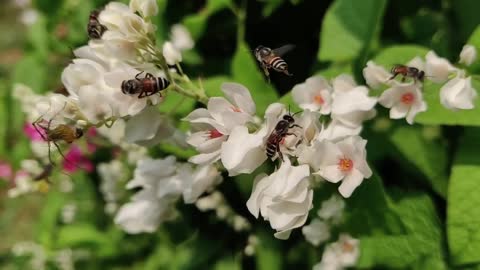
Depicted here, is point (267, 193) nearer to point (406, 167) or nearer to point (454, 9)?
point (406, 167)

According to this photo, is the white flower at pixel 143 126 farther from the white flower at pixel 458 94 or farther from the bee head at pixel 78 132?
the white flower at pixel 458 94

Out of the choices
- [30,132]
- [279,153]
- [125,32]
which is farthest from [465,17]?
[30,132]

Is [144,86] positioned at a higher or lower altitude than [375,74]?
higher

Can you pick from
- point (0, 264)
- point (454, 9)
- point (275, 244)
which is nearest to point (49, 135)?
point (275, 244)

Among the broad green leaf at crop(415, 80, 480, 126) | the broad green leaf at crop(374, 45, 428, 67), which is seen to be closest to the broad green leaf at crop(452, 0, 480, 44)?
the broad green leaf at crop(374, 45, 428, 67)

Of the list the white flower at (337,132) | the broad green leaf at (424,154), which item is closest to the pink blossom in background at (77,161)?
the broad green leaf at (424,154)

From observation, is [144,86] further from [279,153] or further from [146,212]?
[146,212]

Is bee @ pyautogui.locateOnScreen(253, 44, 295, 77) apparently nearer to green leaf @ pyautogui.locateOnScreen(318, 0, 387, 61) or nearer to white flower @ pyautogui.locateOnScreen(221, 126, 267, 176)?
white flower @ pyautogui.locateOnScreen(221, 126, 267, 176)

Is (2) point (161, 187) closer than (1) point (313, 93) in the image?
No
